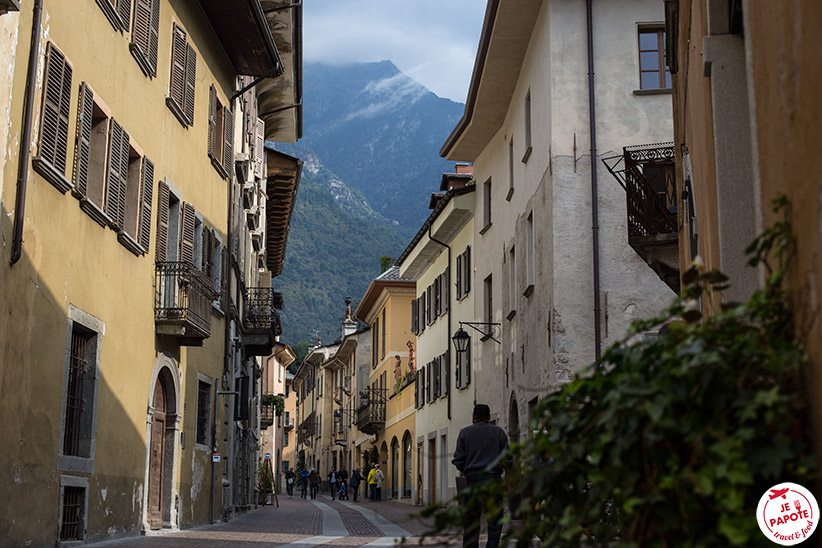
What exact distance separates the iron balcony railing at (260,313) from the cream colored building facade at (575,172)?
8990 mm

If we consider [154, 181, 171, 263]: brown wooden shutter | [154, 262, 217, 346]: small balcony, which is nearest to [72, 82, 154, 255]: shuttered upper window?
[154, 181, 171, 263]: brown wooden shutter

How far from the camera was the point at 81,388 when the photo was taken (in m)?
12.5

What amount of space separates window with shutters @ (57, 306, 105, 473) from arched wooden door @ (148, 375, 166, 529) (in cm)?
315

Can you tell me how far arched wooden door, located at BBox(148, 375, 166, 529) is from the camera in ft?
52.5

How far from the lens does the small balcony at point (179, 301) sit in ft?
51.5

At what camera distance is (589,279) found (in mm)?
16688

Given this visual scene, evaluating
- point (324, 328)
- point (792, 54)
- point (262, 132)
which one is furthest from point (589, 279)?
point (324, 328)

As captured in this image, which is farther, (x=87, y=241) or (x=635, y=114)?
(x=635, y=114)

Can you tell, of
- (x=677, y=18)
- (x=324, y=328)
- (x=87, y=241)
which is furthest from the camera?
(x=324, y=328)

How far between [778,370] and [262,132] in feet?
90.9

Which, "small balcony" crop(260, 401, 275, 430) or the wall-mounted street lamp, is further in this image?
"small balcony" crop(260, 401, 275, 430)

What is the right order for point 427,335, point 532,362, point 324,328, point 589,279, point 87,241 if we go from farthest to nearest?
1. point 324,328
2. point 427,335
3. point 532,362
4. point 589,279
5. point 87,241

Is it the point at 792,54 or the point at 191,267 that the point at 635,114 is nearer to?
the point at 191,267

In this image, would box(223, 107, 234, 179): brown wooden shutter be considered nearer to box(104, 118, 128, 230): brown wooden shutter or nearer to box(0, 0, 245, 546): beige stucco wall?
box(0, 0, 245, 546): beige stucco wall
